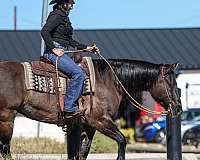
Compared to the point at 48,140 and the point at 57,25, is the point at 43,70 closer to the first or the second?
the point at 57,25

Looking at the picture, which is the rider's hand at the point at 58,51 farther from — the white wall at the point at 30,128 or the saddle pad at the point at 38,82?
the white wall at the point at 30,128

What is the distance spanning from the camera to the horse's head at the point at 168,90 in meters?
10.5

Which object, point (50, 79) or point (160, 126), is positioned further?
point (160, 126)

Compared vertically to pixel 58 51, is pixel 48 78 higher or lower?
lower

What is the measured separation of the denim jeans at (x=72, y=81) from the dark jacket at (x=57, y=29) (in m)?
0.34

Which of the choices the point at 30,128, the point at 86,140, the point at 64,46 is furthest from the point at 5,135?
the point at 30,128

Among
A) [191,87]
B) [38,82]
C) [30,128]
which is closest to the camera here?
[38,82]

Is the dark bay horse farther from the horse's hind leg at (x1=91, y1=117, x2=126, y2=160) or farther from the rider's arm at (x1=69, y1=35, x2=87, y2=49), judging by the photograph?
the rider's arm at (x1=69, y1=35, x2=87, y2=49)

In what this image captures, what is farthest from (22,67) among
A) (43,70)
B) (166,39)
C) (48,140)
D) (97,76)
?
(166,39)

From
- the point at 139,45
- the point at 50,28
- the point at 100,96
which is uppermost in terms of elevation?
the point at 139,45

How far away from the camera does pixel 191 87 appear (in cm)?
3728

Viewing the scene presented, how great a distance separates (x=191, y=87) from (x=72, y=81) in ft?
92.5

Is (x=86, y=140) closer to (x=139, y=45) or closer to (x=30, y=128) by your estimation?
(x=30, y=128)

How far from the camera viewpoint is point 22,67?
9.86m
